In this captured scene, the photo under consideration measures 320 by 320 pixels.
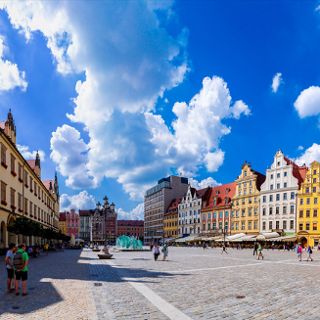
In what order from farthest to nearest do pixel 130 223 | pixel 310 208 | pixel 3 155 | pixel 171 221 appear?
1. pixel 130 223
2. pixel 171 221
3. pixel 310 208
4. pixel 3 155

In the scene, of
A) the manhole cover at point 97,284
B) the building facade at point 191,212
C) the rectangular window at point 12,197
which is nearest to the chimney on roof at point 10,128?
the rectangular window at point 12,197

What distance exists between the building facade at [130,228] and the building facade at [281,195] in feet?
402

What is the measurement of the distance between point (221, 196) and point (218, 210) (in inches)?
179

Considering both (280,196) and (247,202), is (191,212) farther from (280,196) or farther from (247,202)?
(280,196)

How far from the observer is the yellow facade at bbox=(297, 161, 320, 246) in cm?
6688

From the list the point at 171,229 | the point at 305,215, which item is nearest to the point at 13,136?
the point at 305,215

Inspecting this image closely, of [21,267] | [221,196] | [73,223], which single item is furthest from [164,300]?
[73,223]

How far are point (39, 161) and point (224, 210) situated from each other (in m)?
48.9

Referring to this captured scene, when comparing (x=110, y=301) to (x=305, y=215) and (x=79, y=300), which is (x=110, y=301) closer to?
(x=79, y=300)

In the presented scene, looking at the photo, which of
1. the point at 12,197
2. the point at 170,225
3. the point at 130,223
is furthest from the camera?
the point at 130,223

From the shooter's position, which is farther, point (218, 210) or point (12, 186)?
point (218, 210)

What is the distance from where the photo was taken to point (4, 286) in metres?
13.5

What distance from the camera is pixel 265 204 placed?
256 ft

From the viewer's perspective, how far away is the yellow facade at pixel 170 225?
115500mm
